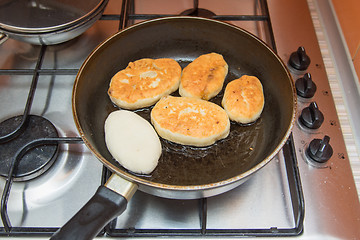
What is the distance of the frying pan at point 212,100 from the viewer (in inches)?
24.1

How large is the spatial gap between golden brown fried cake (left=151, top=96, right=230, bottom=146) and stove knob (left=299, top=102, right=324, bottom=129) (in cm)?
18

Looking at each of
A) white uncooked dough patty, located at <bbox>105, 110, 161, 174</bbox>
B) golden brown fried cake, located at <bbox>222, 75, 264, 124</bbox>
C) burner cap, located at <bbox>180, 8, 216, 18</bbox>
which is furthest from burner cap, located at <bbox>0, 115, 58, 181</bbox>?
burner cap, located at <bbox>180, 8, 216, 18</bbox>

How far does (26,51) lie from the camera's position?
37.6 inches

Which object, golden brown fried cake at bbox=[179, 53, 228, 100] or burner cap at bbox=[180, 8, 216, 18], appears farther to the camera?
burner cap at bbox=[180, 8, 216, 18]

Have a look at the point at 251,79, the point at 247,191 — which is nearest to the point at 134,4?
the point at 251,79

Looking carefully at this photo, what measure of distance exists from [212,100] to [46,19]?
1.55 feet

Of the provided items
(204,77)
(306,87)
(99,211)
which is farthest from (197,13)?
(99,211)

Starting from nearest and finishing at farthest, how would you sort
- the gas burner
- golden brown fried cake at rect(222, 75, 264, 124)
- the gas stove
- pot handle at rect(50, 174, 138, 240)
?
pot handle at rect(50, 174, 138, 240), the gas stove, golden brown fried cake at rect(222, 75, 264, 124), the gas burner

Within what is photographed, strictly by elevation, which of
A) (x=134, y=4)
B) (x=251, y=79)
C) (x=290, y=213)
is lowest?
(x=290, y=213)

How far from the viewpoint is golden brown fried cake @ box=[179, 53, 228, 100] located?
0.84 metres

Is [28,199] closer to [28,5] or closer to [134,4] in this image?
[28,5]

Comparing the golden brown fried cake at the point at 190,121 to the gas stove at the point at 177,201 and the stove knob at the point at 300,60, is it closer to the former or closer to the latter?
the gas stove at the point at 177,201

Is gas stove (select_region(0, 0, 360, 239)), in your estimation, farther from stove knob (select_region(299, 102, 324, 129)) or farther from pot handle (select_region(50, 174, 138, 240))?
pot handle (select_region(50, 174, 138, 240))

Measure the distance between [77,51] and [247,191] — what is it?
0.61m
